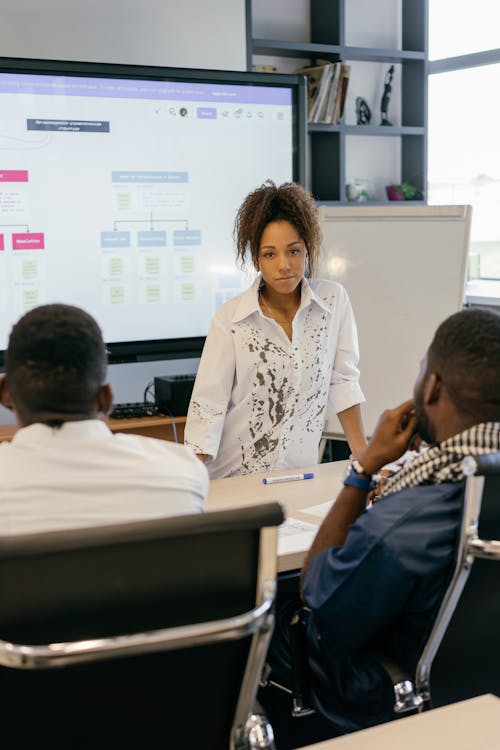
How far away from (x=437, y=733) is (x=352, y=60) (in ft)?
14.6

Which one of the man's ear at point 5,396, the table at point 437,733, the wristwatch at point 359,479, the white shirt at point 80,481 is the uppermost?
the man's ear at point 5,396

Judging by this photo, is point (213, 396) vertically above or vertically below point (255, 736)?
above

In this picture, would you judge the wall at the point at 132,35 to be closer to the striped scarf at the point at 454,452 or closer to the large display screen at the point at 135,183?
the large display screen at the point at 135,183

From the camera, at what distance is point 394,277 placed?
376 cm

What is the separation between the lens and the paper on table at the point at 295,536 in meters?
1.92

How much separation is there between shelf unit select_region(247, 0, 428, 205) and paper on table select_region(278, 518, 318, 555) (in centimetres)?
298

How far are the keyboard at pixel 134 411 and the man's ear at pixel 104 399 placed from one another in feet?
7.39

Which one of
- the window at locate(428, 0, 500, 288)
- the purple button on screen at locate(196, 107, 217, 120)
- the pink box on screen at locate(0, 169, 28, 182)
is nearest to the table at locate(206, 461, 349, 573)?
the pink box on screen at locate(0, 169, 28, 182)

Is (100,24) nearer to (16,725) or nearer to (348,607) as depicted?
(348,607)

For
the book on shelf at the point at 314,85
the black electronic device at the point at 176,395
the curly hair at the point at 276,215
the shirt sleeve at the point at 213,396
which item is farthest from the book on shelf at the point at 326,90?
the shirt sleeve at the point at 213,396

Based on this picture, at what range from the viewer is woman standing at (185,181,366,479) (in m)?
2.59

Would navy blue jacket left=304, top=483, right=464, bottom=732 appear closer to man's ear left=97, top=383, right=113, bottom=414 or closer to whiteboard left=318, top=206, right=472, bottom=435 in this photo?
man's ear left=97, top=383, right=113, bottom=414

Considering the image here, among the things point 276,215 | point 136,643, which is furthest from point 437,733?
point 276,215

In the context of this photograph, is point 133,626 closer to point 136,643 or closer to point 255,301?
point 136,643
